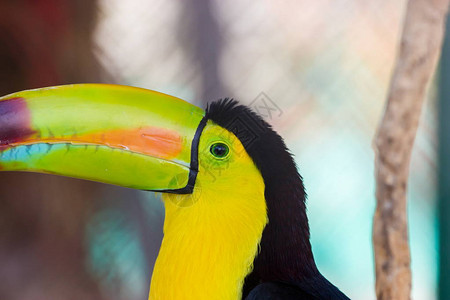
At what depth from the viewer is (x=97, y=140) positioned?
1.09 m

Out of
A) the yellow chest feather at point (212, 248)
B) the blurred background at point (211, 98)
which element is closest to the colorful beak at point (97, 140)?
the yellow chest feather at point (212, 248)

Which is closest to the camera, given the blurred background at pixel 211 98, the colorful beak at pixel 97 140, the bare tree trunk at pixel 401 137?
the colorful beak at pixel 97 140

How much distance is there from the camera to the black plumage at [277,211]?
1115mm

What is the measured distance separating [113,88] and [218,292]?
468 mm

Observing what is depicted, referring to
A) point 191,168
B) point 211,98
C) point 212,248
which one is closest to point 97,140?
point 191,168

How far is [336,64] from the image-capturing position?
1640mm

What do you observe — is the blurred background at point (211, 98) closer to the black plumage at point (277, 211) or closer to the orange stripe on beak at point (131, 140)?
the black plumage at point (277, 211)

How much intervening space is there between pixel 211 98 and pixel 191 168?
64 centimetres

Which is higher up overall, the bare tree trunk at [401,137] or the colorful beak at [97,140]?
the bare tree trunk at [401,137]

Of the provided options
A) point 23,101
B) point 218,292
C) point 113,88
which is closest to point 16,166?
point 23,101

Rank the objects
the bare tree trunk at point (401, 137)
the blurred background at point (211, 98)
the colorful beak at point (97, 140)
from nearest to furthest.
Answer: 1. the colorful beak at point (97, 140)
2. the bare tree trunk at point (401, 137)
3. the blurred background at point (211, 98)

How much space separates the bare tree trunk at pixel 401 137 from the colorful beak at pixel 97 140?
606mm

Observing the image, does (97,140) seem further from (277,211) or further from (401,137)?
(401,137)

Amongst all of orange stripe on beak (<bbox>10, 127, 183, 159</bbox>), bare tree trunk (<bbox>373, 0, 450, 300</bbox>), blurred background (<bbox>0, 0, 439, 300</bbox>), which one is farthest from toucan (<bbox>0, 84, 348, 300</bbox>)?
blurred background (<bbox>0, 0, 439, 300</bbox>)
